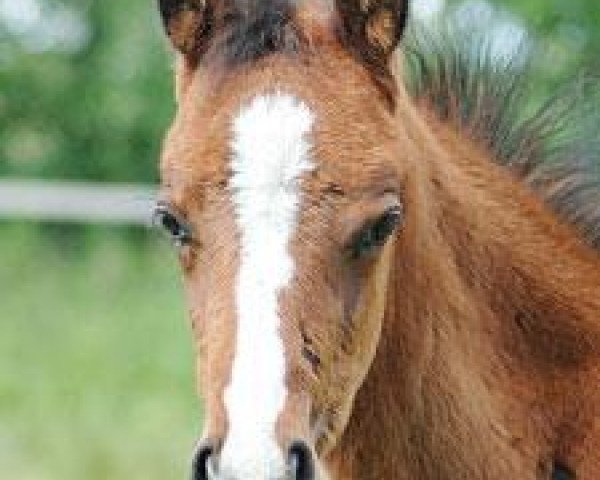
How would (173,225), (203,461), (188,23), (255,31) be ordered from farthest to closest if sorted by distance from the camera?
(188,23) < (255,31) < (173,225) < (203,461)

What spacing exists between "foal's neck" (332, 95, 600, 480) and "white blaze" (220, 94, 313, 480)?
479 mm

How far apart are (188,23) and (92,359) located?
775cm

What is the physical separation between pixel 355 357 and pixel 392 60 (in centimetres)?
81

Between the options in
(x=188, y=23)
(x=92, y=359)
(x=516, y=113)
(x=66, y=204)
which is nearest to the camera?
(x=188, y=23)

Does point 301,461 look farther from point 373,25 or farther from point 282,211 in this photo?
point 373,25

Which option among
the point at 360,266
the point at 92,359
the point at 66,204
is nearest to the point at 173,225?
the point at 360,266

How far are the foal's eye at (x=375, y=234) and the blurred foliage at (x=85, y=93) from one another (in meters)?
11.5

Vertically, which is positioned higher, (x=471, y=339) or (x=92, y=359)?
(x=471, y=339)

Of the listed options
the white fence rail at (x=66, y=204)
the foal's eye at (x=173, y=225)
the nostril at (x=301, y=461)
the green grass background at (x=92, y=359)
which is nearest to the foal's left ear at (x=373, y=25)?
the foal's eye at (x=173, y=225)

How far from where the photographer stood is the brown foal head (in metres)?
5.23

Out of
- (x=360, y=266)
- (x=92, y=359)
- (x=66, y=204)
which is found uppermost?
(x=360, y=266)

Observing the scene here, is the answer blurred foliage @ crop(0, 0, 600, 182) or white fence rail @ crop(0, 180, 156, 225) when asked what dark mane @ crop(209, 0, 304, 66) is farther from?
blurred foliage @ crop(0, 0, 600, 182)

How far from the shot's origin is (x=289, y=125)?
5523 mm

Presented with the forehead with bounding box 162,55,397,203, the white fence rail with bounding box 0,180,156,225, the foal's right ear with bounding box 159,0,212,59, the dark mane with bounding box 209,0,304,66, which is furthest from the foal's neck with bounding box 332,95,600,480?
the white fence rail with bounding box 0,180,156,225
